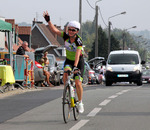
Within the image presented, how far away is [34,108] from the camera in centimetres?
1296

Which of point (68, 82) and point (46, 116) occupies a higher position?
point (68, 82)

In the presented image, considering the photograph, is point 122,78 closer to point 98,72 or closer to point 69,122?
point 98,72

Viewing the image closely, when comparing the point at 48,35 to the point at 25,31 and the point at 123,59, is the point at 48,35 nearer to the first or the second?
the point at 25,31

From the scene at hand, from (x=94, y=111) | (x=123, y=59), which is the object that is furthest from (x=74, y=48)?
(x=123, y=59)

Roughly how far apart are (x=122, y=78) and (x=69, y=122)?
19374 millimetres

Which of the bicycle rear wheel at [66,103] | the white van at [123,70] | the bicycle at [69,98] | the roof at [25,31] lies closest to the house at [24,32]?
the roof at [25,31]

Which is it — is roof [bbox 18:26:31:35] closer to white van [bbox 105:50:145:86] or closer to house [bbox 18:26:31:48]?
house [bbox 18:26:31:48]

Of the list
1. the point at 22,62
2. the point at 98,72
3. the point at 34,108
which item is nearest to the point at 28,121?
the point at 34,108

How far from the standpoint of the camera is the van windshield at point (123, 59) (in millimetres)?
30062

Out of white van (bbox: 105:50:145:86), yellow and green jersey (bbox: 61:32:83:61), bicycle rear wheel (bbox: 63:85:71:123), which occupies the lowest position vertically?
bicycle rear wheel (bbox: 63:85:71:123)

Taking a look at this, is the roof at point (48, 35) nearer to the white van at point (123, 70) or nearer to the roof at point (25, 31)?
the roof at point (25, 31)

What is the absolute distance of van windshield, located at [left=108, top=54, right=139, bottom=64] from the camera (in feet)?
98.6

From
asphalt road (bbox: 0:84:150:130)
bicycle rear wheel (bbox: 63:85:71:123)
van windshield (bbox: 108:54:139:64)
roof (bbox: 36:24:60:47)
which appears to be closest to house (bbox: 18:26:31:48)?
roof (bbox: 36:24:60:47)

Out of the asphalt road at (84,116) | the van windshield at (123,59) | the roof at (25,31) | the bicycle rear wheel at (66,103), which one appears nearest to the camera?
the asphalt road at (84,116)
